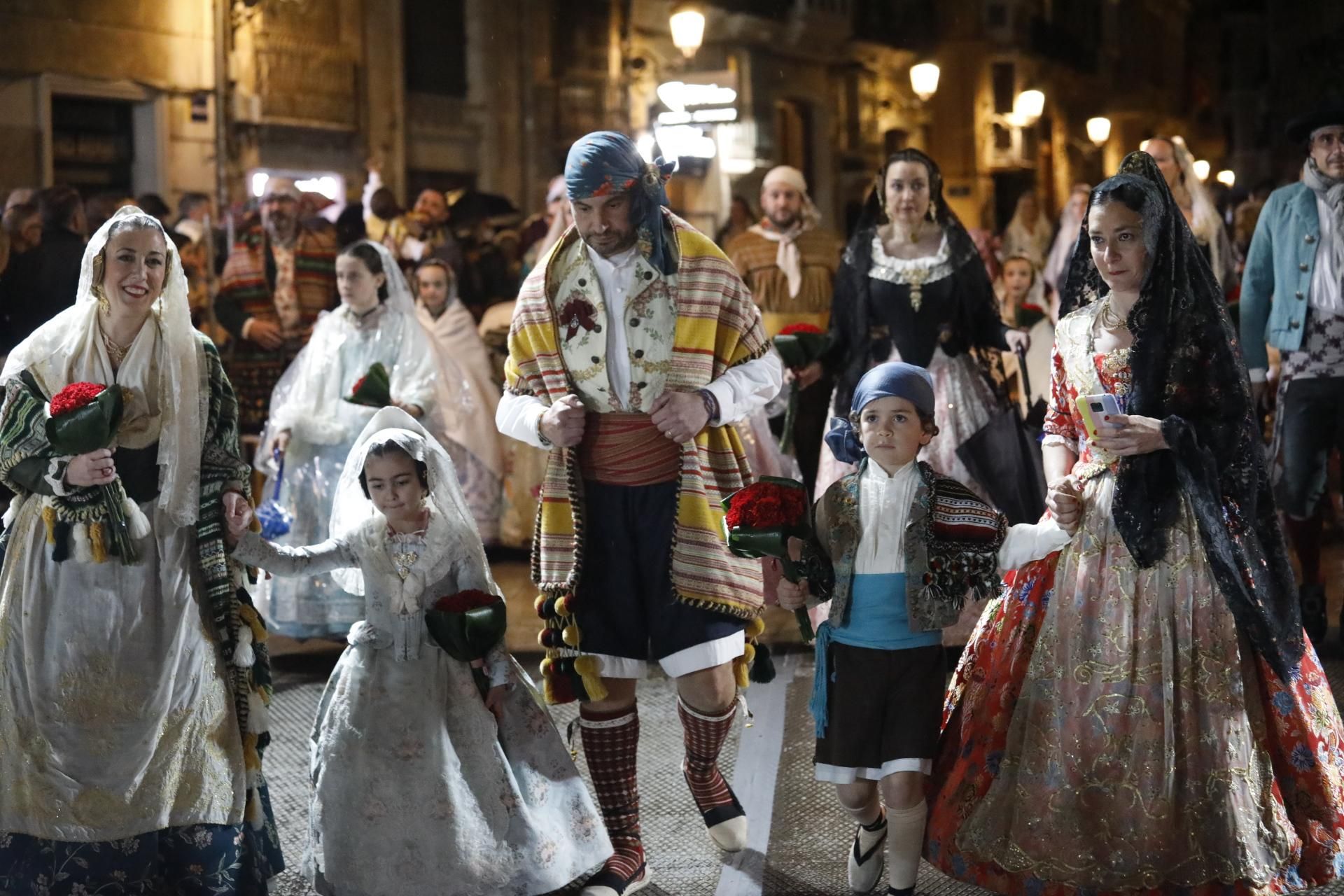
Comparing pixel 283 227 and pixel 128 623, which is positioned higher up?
pixel 283 227

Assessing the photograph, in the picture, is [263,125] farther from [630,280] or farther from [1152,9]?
[1152,9]

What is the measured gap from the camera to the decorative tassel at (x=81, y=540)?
400 cm

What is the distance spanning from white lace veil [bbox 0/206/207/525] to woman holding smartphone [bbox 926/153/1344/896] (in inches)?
78.1

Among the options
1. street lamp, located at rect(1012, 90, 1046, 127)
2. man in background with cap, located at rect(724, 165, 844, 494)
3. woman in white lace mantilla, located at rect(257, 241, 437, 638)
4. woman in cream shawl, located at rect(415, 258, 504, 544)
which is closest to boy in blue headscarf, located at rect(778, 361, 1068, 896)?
woman in white lace mantilla, located at rect(257, 241, 437, 638)

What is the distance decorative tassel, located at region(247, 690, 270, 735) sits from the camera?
4.20 meters

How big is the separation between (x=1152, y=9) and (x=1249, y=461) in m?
27.8

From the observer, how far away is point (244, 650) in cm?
414

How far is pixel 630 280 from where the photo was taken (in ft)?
14.0

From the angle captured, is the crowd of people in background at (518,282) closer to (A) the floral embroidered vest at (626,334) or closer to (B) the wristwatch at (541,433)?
(A) the floral embroidered vest at (626,334)

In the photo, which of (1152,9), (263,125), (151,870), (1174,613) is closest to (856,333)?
(1174,613)

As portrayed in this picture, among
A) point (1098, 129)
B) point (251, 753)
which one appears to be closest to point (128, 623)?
point (251, 753)

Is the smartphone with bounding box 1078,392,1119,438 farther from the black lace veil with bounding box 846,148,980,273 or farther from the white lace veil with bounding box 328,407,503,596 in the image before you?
the black lace veil with bounding box 846,148,980,273

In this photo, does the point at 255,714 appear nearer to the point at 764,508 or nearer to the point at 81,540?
the point at 81,540

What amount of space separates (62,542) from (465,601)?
971mm
